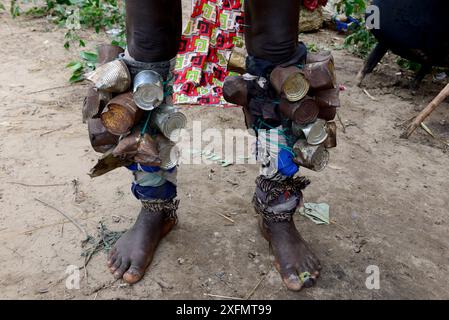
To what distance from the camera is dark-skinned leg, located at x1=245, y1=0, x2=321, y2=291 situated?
4.07 feet

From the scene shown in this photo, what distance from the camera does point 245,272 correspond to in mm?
1457

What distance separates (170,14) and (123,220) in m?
0.82

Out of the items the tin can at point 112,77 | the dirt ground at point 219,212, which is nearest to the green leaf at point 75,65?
the dirt ground at point 219,212

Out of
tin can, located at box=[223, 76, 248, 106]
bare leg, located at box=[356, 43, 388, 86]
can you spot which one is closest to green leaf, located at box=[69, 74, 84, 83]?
tin can, located at box=[223, 76, 248, 106]

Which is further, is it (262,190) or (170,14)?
(262,190)

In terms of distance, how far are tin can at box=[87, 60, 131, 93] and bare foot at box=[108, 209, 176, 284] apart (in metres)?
0.51

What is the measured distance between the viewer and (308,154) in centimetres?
133

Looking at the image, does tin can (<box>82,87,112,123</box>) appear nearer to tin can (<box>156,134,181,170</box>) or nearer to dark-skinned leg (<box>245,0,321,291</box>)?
→ tin can (<box>156,134,181,170</box>)

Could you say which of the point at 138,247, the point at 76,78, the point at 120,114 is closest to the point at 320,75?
the point at 120,114

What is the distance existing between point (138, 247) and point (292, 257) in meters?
0.53

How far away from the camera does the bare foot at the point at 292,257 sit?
1.40 m
